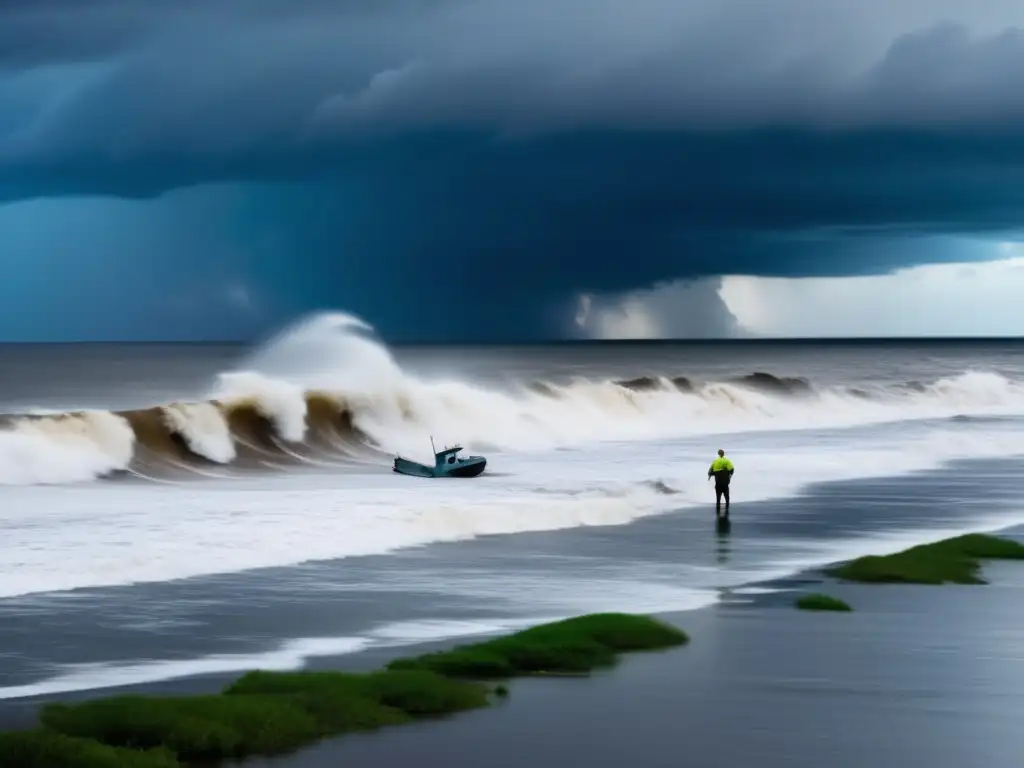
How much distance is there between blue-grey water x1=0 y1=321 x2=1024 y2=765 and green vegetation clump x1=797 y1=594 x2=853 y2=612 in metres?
0.91

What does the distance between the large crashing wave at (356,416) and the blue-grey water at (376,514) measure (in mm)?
164

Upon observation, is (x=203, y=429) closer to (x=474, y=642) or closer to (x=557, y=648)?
(x=474, y=642)

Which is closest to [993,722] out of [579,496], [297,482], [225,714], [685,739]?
[685,739]

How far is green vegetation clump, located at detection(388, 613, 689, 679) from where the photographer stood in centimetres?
1695

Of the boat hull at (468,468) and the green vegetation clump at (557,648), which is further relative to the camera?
the boat hull at (468,468)

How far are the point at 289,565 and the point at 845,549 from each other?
9289 mm

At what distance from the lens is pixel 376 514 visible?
3262cm

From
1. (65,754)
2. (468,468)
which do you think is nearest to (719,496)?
(468,468)

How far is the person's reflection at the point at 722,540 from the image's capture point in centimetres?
2711

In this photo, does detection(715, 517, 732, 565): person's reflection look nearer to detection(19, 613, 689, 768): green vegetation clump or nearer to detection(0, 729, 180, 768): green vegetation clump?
detection(19, 613, 689, 768): green vegetation clump

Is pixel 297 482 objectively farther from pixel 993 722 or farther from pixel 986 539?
pixel 993 722

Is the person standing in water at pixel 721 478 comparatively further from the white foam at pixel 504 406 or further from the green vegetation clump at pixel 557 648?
the white foam at pixel 504 406

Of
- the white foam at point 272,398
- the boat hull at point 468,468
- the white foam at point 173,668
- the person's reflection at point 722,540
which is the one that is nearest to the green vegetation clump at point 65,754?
the white foam at point 173,668

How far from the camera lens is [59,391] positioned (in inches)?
5374
